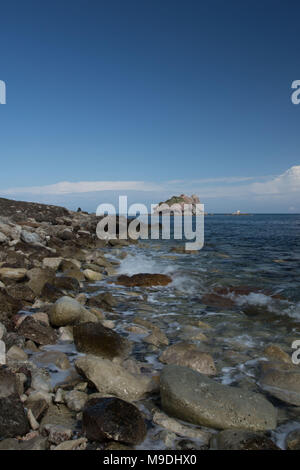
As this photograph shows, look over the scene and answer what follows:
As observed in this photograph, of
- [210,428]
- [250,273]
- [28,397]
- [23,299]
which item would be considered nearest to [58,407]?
[28,397]

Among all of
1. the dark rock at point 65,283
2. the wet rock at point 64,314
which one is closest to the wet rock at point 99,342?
the wet rock at point 64,314

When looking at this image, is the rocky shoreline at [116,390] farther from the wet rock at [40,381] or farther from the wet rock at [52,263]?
the wet rock at [52,263]

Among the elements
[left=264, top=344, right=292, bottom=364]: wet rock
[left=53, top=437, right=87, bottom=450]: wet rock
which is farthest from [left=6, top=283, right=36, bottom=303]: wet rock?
[left=264, top=344, right=292, bottom=364]: wet rock

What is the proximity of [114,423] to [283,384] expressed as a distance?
228cm

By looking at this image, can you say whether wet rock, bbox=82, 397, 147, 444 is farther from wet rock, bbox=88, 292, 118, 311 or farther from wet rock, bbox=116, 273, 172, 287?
wet rock, bbox=116, 273, 172, 287

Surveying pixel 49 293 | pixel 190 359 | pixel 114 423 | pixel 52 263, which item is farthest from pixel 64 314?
pixel 52 263

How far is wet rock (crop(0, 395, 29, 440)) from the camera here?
2.53 m

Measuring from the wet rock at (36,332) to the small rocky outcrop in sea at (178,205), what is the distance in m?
106

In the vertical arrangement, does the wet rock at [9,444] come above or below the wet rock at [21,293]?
below

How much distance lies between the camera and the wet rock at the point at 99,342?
14.1ft

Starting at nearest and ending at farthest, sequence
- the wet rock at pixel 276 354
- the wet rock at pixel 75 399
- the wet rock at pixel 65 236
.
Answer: the wet rock at pixel 75 399 → the wet rock at pixel 276 354 → the wet rock at pixel 65 236

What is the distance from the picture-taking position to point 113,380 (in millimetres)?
3350

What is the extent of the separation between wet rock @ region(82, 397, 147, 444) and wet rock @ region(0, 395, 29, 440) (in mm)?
519
